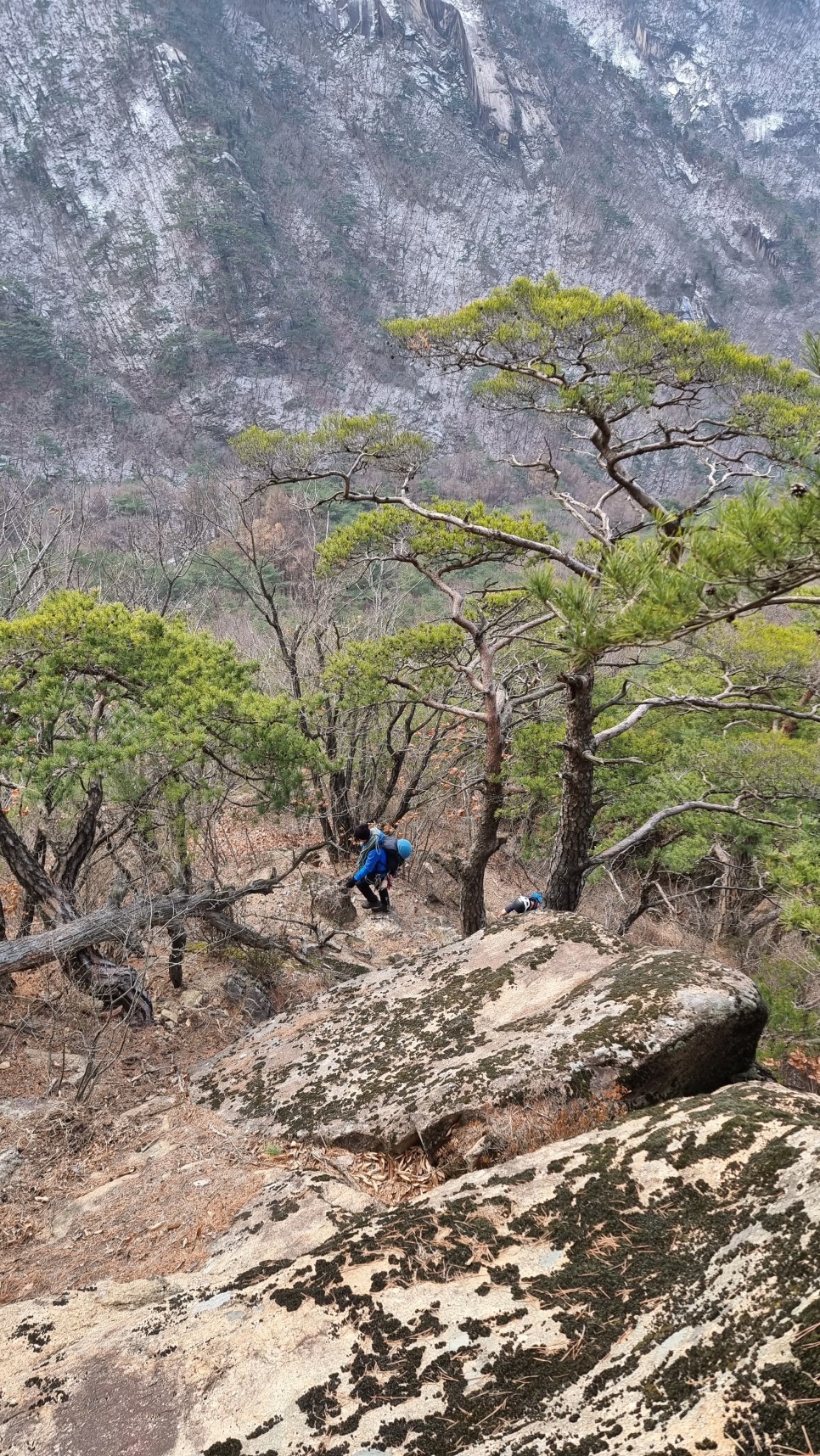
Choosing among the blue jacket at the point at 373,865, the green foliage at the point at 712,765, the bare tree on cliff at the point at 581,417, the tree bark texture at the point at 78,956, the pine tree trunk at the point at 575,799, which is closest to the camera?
the tree bark texture at the point at 78,956

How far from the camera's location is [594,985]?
4.10m

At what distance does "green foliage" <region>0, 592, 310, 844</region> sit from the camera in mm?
5637

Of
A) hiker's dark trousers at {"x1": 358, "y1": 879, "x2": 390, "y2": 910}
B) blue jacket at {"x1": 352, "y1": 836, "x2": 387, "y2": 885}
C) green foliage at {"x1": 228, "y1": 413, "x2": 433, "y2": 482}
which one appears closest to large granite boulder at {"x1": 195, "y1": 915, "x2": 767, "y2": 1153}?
blue jacket at {"x1": 352, "y1": 836, "x2": 387, "y2": 885}

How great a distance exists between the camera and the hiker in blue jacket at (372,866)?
8766 mm

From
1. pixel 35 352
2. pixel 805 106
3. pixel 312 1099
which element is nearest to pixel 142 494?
pixel 35 352

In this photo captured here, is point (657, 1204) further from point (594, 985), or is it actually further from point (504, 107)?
point (504, 107)

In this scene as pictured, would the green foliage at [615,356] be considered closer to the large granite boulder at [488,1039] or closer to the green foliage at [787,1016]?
the large granite boulder at [488,1039]

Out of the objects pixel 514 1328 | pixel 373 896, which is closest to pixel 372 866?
pixel 373 896

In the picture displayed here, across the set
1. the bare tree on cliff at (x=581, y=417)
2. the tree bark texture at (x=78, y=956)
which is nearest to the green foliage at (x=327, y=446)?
the bare tree on cliff at (x=581, y=417)

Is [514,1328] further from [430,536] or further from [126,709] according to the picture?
[430,536]

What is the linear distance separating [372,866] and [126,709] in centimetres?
416

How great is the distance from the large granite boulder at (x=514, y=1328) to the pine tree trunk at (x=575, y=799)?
4017 millimetres

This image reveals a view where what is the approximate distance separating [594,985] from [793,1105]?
1.39 metres

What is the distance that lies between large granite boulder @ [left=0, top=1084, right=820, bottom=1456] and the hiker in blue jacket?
5.96 m
